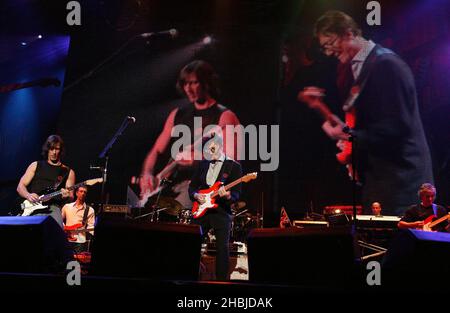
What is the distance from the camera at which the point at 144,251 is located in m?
2.53

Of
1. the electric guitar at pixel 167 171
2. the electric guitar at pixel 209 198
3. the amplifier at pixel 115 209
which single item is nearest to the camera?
the electric guitar at pixel 209 198

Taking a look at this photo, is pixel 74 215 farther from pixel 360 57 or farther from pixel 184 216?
pixel 360 57

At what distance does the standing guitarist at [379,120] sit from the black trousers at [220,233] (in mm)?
4148

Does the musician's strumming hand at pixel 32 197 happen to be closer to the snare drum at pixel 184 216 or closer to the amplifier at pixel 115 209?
the amplifier at pixel 115 209

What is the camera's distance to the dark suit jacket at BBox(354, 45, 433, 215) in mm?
8086

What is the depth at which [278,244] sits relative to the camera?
2.56 m

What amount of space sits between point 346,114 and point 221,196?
14.8 ft

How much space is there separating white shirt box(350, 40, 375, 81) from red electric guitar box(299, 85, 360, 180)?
0.34 meters

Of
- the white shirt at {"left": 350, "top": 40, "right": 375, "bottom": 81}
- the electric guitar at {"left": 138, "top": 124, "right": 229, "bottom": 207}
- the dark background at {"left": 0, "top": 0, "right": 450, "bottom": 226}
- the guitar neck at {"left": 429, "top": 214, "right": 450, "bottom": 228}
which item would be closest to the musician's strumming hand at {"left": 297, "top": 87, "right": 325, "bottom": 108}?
the dark background at {"left": 0, "top": 0, "right": 450, "bottom": 226}

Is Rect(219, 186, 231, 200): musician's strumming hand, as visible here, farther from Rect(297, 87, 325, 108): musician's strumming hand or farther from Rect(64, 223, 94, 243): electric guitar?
Rect(297, 87, 325, 108): musician's strumming hand

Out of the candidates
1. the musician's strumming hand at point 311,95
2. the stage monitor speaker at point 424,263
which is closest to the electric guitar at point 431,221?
the musician's strumming hand at point 311,95

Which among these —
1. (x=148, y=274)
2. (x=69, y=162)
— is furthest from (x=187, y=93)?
(x=148, y=274)

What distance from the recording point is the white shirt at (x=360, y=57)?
8.61 metres

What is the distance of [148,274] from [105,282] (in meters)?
0.59
